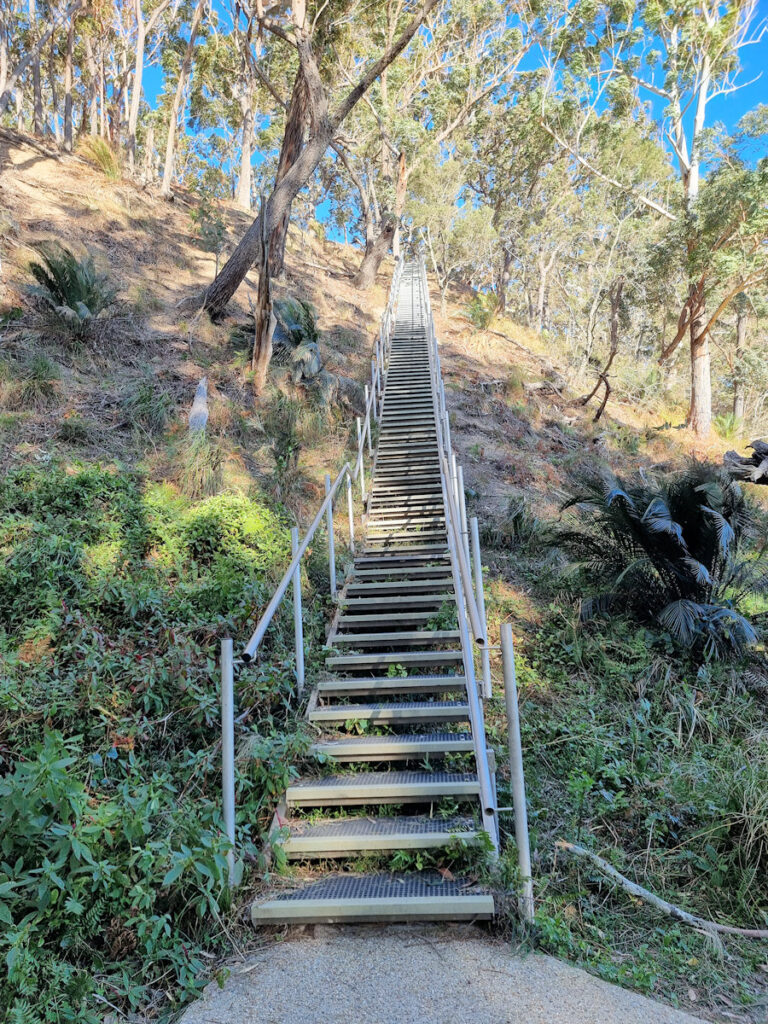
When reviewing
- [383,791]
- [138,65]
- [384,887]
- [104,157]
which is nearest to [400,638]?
[383,791]

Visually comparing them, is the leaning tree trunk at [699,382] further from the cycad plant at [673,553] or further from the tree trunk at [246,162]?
the tree trunk at [246,162]

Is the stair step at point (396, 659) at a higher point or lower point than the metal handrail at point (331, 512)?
lower

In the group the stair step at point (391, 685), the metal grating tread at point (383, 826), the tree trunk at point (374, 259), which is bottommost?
the metal grating tread at point (383, 826)

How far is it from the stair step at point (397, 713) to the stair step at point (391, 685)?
0.21 metres

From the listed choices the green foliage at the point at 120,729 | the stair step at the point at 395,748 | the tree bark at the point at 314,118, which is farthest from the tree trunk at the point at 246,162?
the stair step at the point at 395,748

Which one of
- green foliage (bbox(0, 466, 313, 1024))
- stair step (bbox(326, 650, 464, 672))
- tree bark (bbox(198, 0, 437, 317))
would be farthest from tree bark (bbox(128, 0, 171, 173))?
stair step (bbox(326, 650, 464, 672))

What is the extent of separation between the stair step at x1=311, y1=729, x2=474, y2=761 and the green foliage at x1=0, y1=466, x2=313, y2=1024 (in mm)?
257

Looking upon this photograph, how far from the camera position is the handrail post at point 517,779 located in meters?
2.88

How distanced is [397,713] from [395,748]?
0.35m

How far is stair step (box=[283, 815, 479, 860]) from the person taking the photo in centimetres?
328

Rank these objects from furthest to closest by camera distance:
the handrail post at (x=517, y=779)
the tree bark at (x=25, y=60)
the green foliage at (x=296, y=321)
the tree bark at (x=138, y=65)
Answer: the tree bark at (x=138, y=65) < the tree bark at (x=25, y=60) < the green foliage at (x=296, y=321) < the handrail post at (x=517, y=779)

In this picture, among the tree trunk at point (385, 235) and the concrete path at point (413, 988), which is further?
the tree trunk at point (385, 235)

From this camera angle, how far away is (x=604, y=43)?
1955 cm

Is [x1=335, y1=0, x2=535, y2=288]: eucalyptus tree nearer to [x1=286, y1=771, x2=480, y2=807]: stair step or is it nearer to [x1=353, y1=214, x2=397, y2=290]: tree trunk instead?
[x1=353, y1=214, x2=397, y2=290]: tree trunk
